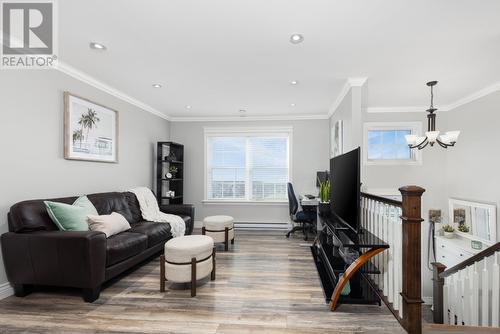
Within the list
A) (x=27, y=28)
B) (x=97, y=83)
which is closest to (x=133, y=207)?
(x=97, y=83)

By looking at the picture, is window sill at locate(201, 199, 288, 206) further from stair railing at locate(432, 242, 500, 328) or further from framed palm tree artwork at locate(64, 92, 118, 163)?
stair railing at locate(432, 242, 500, 328)

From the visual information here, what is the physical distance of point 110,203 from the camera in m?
3.40

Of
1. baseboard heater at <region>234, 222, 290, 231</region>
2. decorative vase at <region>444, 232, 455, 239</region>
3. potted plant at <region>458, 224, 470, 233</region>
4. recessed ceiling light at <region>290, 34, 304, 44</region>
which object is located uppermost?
recessed ceiling light at <region>290, 34, 304, 44</region>

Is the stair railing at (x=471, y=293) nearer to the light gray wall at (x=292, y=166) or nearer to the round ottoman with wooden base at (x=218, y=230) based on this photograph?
the round ottoman with wooden base at (x=218, y=230)

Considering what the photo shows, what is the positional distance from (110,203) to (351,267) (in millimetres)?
3127

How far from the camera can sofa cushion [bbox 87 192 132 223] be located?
10.4 feet

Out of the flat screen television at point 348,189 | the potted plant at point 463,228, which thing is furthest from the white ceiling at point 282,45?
the potted plant at point 463,228

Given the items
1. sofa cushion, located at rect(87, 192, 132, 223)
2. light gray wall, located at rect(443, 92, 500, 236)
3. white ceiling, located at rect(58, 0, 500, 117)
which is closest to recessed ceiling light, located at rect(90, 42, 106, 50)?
white ceiling, located at rect(58, 0, 500, 117)

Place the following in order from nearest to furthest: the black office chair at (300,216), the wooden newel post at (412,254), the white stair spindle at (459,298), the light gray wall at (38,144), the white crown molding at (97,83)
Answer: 1. the wooden newel post at (412,254)
2. the light gray wall at (38,144)
3. the white stair spindle at (459,298)
4. the white crown molding at (97,83)
5. the black office chair at (300,216)

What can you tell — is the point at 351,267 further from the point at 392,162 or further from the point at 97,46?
the point at 392,162

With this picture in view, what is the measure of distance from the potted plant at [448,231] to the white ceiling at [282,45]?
92.9 inches

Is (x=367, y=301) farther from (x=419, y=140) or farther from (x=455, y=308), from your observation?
(x=419, y=140)

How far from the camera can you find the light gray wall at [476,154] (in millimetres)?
3721

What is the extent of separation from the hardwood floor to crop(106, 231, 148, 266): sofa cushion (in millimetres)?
327
